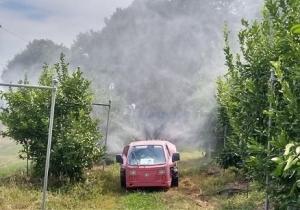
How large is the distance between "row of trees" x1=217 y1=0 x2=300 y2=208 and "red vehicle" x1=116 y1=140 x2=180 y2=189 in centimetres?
667

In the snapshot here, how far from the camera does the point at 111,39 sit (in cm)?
6962

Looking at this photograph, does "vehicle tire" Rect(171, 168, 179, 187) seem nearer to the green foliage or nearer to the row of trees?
the green foliage

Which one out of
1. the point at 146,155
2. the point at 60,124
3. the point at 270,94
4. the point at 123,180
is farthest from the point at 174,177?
the point at 270,94

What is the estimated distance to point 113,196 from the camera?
1471 centimetres

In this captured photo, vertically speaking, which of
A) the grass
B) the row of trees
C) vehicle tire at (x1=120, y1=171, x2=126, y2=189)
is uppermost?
the row of trees

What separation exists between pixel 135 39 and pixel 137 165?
51881 mm

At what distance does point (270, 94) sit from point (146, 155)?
35.9ft

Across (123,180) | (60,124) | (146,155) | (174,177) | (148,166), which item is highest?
(60,124)

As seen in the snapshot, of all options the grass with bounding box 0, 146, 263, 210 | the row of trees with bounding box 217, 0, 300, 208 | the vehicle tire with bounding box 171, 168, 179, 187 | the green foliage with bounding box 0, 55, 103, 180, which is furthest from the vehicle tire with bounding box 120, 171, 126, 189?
the row of trees with bounding box 217, 0, 300, 208

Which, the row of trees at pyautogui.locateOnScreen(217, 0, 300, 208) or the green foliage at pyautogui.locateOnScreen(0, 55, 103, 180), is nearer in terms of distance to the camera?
the row of trees at pyautogui.locateOnScreen(217, 0, 300, 208)

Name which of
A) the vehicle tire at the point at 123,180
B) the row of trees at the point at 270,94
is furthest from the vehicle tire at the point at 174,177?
the row of trees at the point at 270,94

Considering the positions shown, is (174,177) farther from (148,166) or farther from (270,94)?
(270,94)

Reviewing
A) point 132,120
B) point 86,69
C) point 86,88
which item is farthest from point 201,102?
point 86,88

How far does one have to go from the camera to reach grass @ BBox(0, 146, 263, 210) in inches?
506
